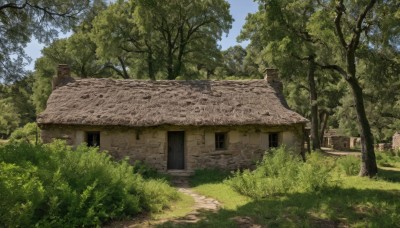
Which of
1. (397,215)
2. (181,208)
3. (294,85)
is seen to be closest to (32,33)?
(181,208)

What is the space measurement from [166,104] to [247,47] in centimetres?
1442

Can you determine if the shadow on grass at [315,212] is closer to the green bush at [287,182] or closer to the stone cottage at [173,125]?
the green bush at [287,182]

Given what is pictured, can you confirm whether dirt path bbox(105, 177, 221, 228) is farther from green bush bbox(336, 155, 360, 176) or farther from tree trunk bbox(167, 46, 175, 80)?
tree trunk bbox(167, 46, 175, 80)

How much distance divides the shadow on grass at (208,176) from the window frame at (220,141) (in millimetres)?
1022

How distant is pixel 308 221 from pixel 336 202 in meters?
1.54

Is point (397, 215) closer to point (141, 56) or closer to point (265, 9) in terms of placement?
point (265, 9)

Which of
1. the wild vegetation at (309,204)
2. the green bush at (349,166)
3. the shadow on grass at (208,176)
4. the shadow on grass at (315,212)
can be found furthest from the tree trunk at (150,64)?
the shadow on grass at (315,212)

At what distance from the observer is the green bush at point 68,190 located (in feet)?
18.3

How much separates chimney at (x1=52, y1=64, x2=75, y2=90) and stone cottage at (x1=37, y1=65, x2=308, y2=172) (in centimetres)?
85

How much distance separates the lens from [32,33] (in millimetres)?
13719

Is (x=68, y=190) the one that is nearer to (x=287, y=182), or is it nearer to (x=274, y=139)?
(x=287, y=182)

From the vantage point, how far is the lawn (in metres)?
6.79

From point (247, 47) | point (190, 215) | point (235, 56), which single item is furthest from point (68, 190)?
point (235, 56)

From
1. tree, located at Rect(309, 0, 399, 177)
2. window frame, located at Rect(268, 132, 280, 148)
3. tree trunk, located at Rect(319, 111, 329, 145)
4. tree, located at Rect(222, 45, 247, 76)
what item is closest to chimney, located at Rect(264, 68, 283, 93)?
window frame, located at Rect(268, 132, 280, 148)
